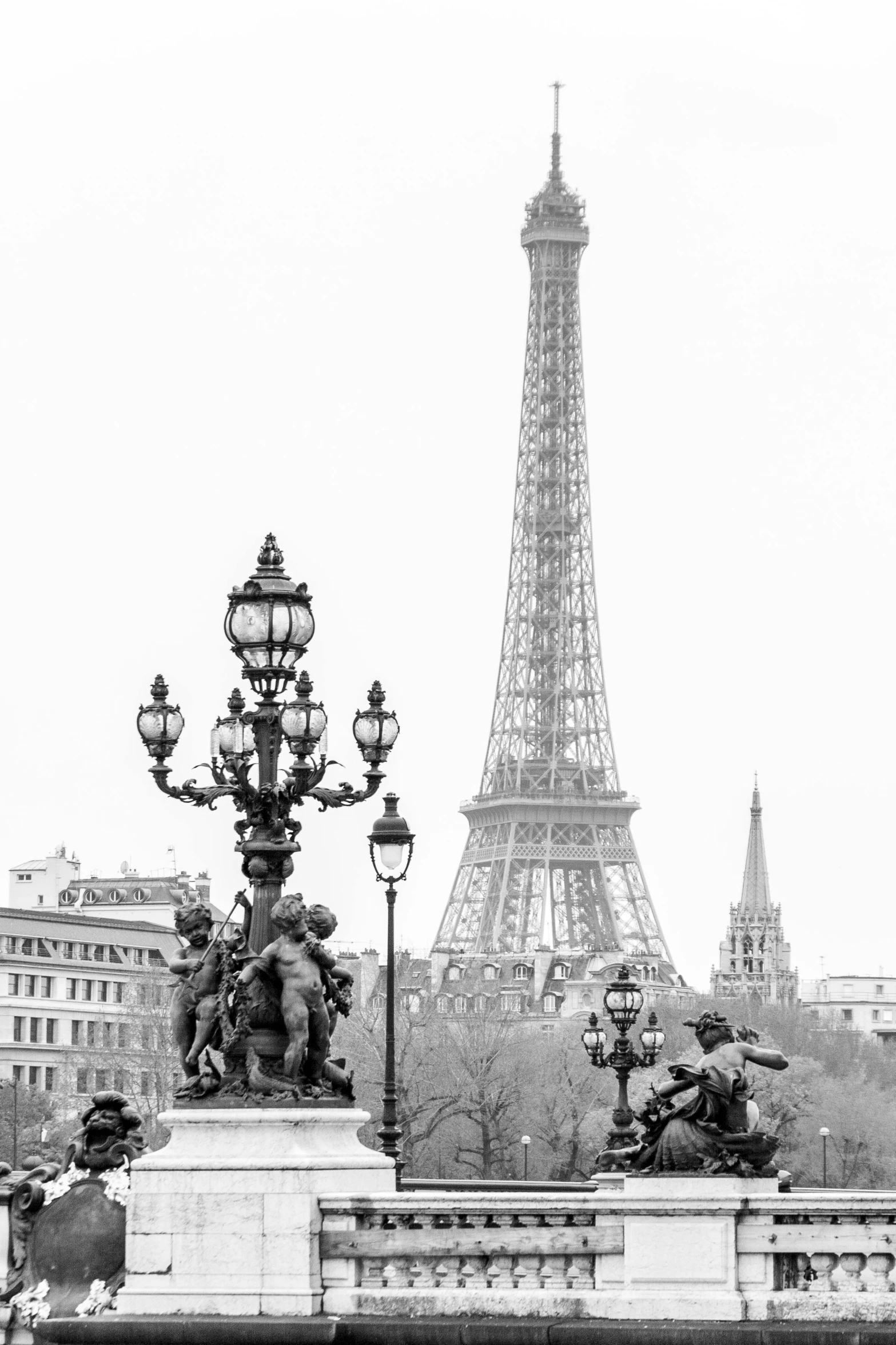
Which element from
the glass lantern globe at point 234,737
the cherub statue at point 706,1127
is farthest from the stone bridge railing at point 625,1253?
the glass lantern globe at point 234,737

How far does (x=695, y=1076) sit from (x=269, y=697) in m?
7.32

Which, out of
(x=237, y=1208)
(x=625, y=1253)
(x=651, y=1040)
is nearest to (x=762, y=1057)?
(x=625, y=1253)

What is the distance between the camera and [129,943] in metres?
157

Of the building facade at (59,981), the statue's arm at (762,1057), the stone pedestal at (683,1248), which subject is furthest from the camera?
the building facade at (59,981)

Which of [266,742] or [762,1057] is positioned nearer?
[762,1057]

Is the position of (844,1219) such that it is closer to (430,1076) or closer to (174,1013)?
(174,1013)

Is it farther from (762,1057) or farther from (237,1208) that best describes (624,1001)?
(762,1057)

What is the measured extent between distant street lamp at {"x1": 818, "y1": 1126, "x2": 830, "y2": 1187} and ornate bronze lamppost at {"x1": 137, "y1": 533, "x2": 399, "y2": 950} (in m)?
70.0

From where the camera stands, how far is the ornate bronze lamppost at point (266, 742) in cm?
3219

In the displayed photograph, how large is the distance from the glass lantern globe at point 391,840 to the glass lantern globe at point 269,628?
817 centimetres

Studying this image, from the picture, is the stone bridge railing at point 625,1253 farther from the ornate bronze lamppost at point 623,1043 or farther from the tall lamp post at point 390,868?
the ornate bronze lamppost at point 623,1043

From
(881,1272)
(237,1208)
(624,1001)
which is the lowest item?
(881,1272)

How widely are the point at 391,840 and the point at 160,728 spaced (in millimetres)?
6764

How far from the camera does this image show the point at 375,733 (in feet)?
120
